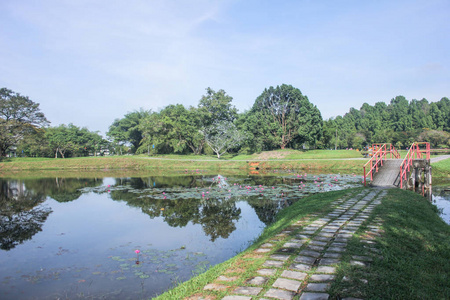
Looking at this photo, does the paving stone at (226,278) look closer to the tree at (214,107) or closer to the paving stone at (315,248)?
the paving stone at (315,248)

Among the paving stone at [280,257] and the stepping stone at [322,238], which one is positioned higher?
the paving stone at [280,257]

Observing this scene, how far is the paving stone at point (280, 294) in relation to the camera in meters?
3.29

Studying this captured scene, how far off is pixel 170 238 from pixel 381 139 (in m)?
61.0

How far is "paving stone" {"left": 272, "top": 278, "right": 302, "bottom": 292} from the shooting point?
11.6ft

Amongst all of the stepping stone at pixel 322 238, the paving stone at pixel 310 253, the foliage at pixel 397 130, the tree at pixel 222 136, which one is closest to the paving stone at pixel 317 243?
the stepping stone at pixel 322 238

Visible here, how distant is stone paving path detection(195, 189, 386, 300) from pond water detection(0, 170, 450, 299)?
1.56 meters

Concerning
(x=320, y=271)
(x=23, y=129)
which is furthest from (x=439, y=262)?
(x=23, y=129)

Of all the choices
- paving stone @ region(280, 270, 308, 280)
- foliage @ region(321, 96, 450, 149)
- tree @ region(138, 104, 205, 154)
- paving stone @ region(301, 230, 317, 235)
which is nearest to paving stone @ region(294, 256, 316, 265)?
paving stone @ region(280, 270, 308, 280)

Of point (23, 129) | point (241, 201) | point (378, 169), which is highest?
point (23, 129)

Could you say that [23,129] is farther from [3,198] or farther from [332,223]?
[332,223]

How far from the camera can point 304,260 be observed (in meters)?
4.43

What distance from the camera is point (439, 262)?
14.2 ft

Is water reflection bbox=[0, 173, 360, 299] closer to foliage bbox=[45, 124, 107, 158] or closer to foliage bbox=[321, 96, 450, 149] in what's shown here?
foliage bbox=[321, 96, 450, 149]

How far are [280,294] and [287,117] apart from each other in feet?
136
